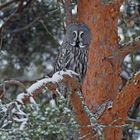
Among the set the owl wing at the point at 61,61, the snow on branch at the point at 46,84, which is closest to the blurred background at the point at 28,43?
the owl wing at the point at 61,61

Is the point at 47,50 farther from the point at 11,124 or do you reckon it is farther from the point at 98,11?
the point at 11,124

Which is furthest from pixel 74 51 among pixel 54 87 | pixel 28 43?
pixel 28 43

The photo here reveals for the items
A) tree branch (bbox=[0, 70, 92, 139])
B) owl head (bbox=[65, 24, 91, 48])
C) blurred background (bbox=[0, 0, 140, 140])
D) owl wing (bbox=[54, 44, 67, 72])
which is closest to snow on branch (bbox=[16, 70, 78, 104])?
tree branch (bbox=[0, 70, 92, 139])

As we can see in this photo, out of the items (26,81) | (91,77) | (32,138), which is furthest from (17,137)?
(26,81)

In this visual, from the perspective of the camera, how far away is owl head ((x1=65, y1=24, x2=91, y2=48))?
451 cm

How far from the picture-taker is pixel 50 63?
7.02 m

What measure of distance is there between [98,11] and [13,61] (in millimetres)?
2539

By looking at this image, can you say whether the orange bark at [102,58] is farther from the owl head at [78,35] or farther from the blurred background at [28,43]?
the blurred background at [28,43]

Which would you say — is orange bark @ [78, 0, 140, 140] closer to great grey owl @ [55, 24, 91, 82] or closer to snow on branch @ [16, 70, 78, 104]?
great grey owl @ [55, 24, 91, 82]

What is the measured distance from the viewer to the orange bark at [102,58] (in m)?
4.34

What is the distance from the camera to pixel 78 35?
188 inches

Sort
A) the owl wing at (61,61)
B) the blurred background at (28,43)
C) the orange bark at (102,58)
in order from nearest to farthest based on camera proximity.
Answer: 1. the orange bark at (102,58)
2. the owl wing at (61,61)
3. the blurred background at (28,43)

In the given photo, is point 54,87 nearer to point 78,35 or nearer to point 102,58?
point 102,58

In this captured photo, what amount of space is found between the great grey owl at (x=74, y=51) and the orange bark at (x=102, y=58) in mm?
105
